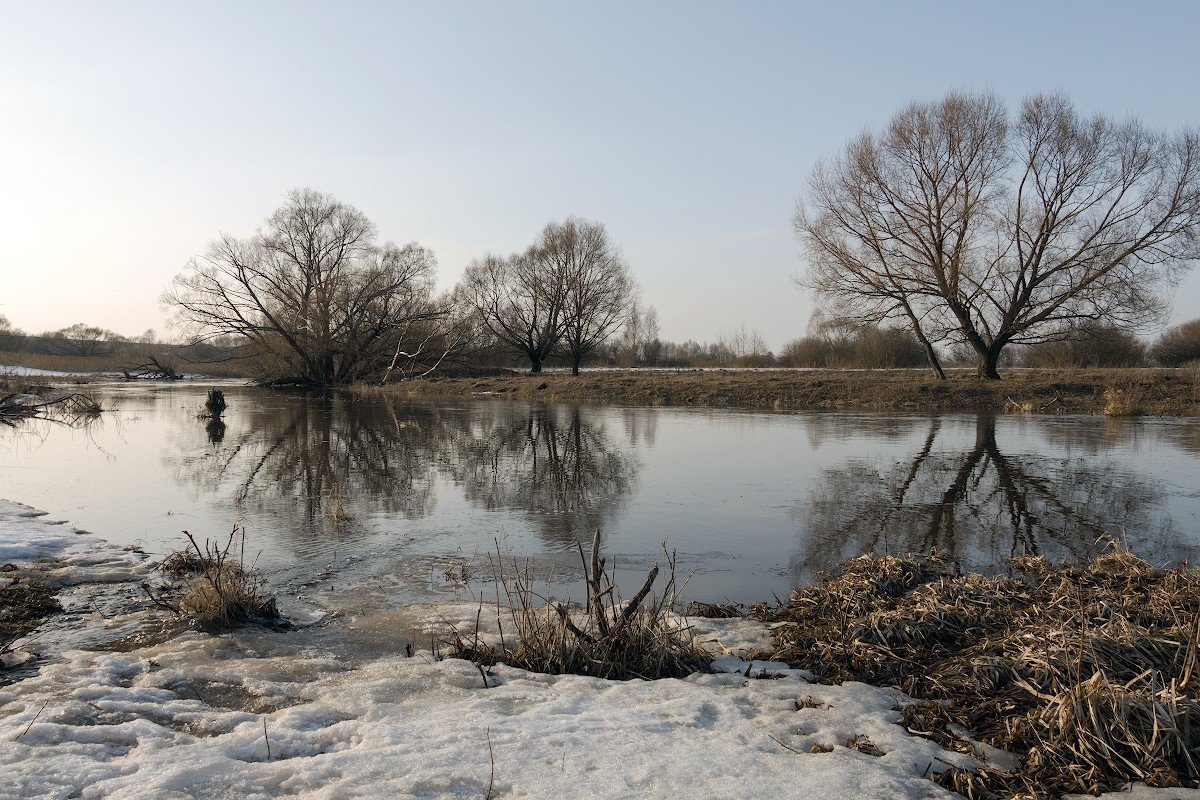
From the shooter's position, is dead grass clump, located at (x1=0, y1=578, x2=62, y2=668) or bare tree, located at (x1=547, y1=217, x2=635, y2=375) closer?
dead grass clump, located at (x1=0, y1=578, x2=62, y2=668)

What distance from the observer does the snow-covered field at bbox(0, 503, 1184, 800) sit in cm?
319

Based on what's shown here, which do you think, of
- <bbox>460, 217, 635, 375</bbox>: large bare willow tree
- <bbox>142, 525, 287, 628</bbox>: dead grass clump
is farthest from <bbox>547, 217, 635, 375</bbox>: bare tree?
<bbox>142, 525, 287, 628</bbox>: dead grass clump

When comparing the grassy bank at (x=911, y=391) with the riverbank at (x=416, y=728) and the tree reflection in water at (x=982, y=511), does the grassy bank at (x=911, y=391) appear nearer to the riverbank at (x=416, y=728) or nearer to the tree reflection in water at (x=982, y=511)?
the tree reflection in water at (x=982, y=511)

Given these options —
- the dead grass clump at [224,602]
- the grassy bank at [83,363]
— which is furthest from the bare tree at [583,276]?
the dead grass clump at [224,602]

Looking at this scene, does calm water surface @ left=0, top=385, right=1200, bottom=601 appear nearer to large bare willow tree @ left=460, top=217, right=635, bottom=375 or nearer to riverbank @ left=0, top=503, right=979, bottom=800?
riverbank @ left=0, top=503, right=979, bottom=800

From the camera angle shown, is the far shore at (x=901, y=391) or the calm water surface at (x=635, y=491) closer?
the calm water surface at (x=635, y=491)

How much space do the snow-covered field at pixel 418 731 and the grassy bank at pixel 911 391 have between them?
23698 millimetres

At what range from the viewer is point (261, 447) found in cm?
1598

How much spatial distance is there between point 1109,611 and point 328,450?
1399 centimetres

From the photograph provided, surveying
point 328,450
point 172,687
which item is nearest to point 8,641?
point 172,687

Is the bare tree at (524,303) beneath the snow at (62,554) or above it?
above

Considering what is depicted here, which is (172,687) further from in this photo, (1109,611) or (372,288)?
(372,288)

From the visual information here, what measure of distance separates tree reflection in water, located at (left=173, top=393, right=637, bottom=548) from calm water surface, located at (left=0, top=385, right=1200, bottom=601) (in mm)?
63

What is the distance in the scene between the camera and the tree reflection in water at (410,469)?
9461 mm
